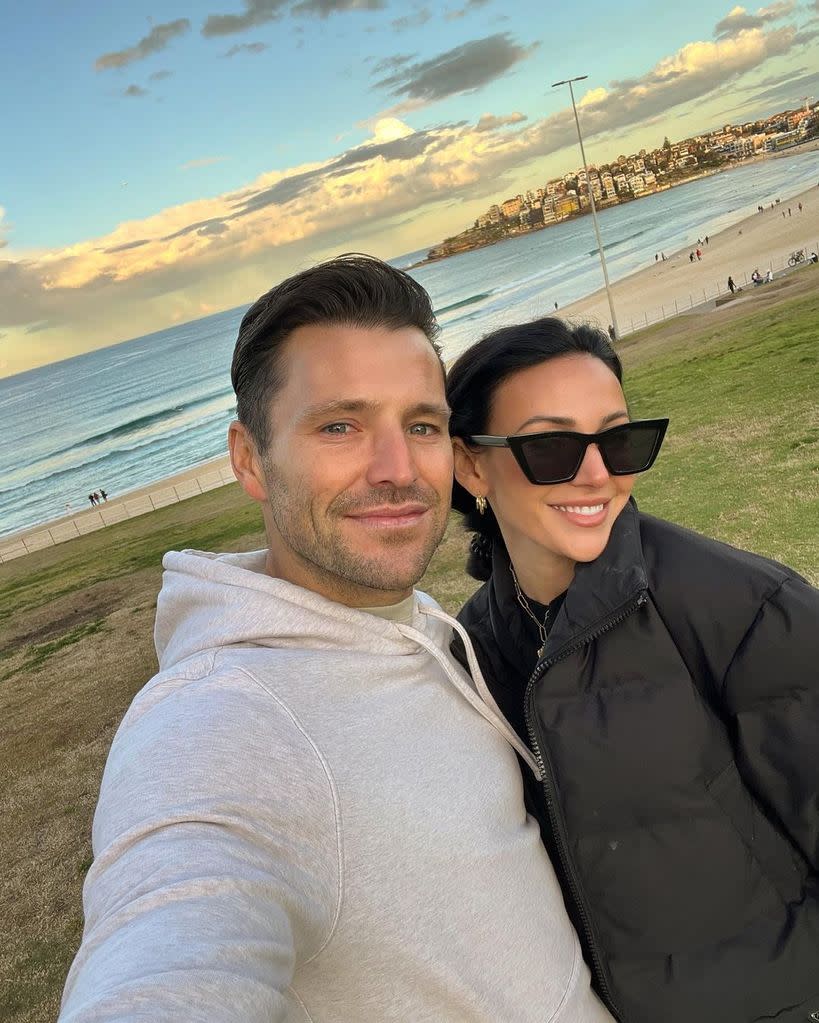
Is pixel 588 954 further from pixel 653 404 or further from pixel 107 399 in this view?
pixel 107 399

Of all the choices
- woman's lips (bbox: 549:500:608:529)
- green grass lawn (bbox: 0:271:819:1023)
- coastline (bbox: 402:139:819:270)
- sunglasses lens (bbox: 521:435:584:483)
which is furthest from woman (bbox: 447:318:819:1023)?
coastline (bbox: 402:139:819:270)

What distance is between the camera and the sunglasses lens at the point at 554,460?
214 centimetres

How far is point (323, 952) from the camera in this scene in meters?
1.12

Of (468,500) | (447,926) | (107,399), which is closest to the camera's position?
(447,926)

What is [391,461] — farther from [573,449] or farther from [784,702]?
[784,702]

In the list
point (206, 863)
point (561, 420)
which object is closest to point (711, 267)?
point (561, 420)

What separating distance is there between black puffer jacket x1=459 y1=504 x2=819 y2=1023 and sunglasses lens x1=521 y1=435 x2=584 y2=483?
1.77ft

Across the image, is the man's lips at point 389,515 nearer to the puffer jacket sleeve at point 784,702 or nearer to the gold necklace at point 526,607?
the gold necklace at point 526,607

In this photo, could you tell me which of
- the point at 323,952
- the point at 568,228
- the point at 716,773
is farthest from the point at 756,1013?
the point at 568,228

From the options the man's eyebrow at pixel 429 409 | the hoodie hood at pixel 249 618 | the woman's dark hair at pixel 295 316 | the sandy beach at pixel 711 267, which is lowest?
the sandy beach at pixel 711 267

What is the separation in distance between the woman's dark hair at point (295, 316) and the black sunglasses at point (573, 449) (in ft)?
1.77

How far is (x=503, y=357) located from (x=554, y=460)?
40 cm

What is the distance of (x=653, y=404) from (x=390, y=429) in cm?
1174

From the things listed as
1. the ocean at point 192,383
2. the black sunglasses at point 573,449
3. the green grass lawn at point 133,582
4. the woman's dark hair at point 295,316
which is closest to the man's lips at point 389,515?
the woman's dark hair at point 295,316
